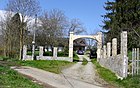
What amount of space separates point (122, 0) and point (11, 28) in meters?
22.7

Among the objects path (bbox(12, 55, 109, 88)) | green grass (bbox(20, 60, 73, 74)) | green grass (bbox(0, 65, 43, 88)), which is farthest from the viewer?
green grass (bbox(20, 60, 73, 74))

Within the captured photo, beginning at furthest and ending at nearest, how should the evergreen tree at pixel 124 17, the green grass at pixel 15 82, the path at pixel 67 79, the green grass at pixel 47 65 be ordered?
the evergreen tree at pixel 124 17 < the green grass at pixel 47 65 < the path at pixel 67 79 < the green grass at pixel 15 82

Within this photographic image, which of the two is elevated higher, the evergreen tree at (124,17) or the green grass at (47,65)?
the evergreen tree at (124,17)

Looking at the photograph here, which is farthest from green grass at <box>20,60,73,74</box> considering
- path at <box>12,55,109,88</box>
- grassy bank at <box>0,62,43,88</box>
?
grassy bank at <box>0,62,43,88</box>

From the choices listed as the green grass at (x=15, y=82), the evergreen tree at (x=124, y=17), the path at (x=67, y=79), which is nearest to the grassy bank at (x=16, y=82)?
the green grass at (x=15, y=82)

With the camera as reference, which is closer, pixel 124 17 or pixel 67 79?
pixel 67 79

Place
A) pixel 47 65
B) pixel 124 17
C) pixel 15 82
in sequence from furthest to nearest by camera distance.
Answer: pixel 124 17 < pixel 47 65 < pixel 15 82

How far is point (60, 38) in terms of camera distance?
261 feet

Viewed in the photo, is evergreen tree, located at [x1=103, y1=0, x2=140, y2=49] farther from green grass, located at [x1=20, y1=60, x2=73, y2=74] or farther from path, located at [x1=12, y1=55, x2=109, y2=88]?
path, located at [x1=12, y1=55, x2=109, y2=88]

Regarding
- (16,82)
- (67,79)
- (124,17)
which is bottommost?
(67,79)

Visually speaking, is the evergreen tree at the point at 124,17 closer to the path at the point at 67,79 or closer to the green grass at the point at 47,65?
the green grass at the point at 47,65

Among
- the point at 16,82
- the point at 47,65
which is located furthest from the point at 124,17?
the point at 16,82

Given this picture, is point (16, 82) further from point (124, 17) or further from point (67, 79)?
point (124, 17)

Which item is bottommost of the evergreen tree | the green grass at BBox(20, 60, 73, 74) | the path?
the path
